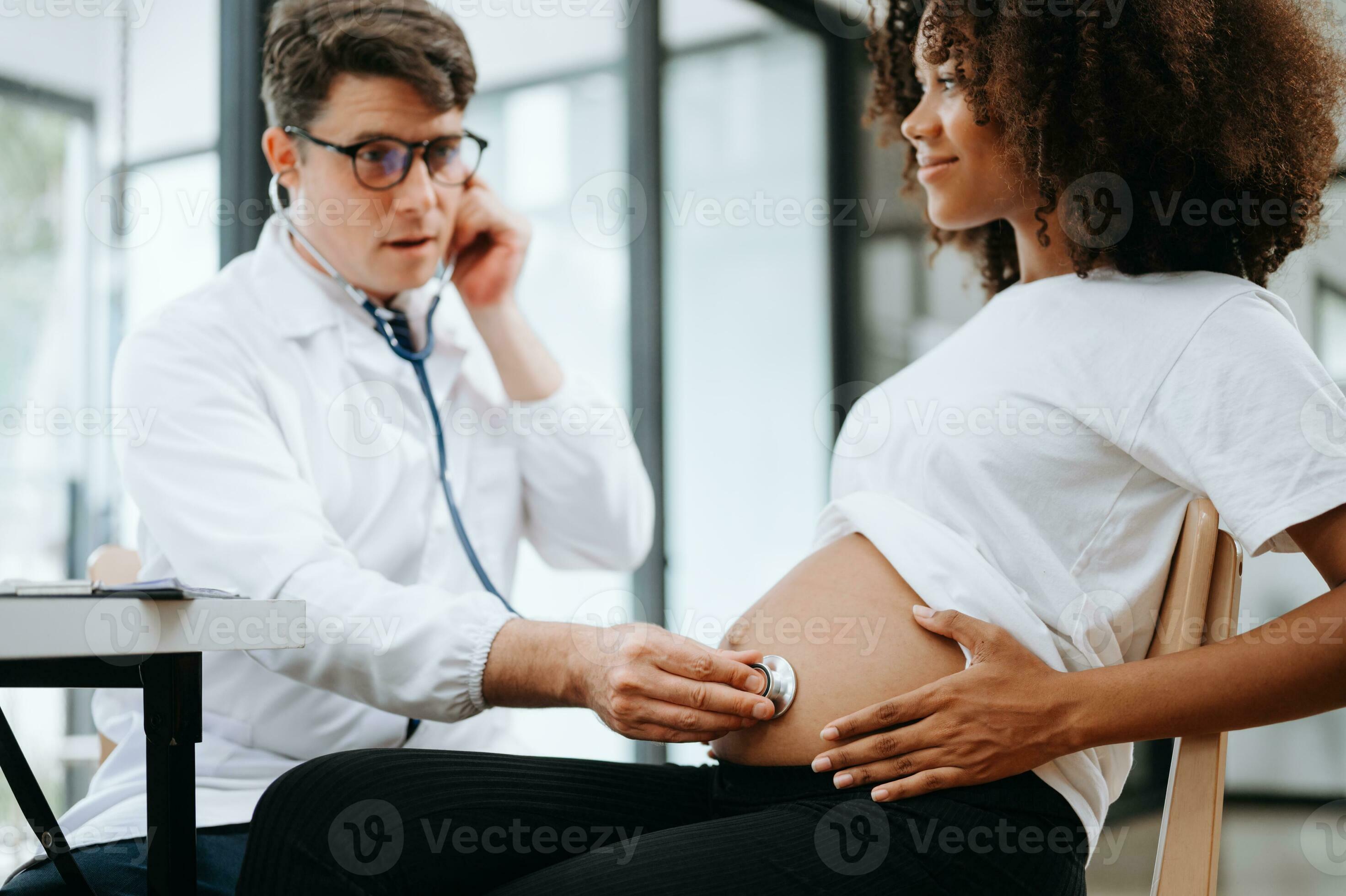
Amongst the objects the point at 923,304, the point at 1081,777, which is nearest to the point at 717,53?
the point at 923,304

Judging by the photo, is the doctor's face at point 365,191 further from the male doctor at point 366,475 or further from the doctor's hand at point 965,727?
the doctor's hand at point 965,727

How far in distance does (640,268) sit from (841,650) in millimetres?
2095

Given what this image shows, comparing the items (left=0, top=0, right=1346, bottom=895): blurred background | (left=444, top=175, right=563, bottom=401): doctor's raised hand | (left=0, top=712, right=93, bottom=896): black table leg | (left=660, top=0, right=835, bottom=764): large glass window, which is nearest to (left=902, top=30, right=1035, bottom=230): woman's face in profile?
(left=0, top=0, right=1346, bottom=895): blurred background

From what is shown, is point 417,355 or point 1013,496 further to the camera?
point 417,355

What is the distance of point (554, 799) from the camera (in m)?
1.04

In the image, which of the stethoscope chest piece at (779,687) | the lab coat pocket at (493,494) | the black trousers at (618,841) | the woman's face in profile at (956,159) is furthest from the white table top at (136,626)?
the woman's face in profile at (956,159)

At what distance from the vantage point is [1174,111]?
1091mm

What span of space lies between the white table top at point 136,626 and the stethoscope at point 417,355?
60cm

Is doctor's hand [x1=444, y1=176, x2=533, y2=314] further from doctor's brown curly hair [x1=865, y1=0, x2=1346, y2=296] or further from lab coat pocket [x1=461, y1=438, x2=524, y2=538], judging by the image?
doctor's brown curly hair [x1=865, y1=0, x2=1346, y2=296]

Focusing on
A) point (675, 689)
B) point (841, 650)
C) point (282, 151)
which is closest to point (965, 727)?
point (841, 650)

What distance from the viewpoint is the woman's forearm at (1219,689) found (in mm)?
915

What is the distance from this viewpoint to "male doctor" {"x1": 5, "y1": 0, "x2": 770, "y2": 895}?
113cm

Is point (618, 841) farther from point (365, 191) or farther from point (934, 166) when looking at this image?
point (365, 191)

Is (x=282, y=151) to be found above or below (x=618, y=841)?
above
